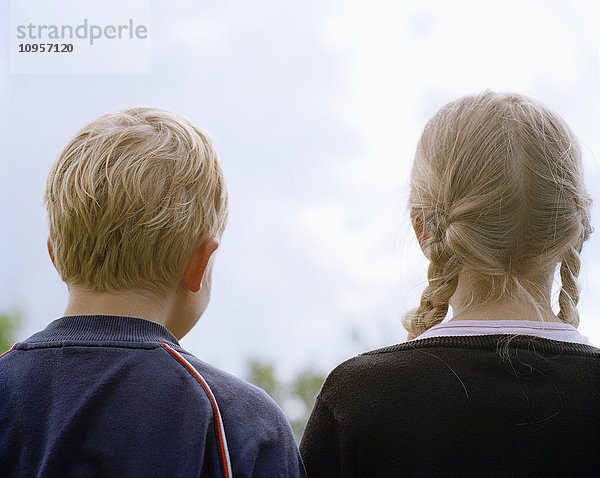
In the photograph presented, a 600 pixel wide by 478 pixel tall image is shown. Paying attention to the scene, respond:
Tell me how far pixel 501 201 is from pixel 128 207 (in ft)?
1.45

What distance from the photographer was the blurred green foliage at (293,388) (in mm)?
1607

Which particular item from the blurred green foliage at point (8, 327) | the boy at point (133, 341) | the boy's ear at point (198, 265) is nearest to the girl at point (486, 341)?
the boy at point (133, 341)

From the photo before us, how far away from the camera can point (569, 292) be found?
0.90m

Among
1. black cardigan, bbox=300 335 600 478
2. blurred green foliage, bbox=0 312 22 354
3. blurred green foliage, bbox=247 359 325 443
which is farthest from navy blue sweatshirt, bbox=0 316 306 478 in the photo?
blurred green foliage, bbox=0 312 22 354

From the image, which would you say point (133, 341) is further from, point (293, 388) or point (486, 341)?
point (293, 388)

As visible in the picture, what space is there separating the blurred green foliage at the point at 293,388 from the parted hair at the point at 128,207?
83 centimetres

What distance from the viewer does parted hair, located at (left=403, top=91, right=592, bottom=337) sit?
806 mm

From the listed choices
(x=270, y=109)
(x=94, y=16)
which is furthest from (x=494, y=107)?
(x=270, y=109)

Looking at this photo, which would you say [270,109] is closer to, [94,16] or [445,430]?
Result: [94,16]

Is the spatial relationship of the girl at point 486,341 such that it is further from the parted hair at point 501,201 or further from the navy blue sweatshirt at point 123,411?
the navy blue sweatshirt at point 123,411

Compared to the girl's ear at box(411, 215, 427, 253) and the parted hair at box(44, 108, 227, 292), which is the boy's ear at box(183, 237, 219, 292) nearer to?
the parted hair at box(44, 108, 227, 292)

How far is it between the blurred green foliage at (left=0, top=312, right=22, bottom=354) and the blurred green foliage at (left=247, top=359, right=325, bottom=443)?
0.74 meters

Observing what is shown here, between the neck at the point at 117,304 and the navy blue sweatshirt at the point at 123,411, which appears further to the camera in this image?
the neck at the point at 117,304

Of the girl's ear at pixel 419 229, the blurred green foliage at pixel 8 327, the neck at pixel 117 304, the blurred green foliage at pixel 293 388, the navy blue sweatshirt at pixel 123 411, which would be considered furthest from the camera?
the blurred green foliage at pixel 8 327
